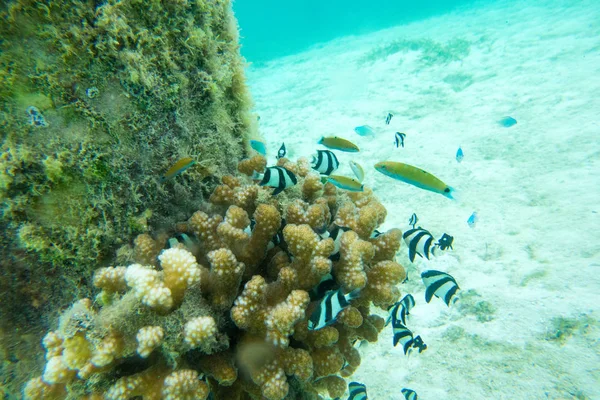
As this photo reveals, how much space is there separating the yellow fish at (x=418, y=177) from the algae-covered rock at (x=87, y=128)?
76.1 inches

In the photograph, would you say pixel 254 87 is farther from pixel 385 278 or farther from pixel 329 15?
pixel 329 15

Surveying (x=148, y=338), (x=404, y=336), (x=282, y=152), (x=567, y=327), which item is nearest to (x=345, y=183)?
(x=404, y=336)

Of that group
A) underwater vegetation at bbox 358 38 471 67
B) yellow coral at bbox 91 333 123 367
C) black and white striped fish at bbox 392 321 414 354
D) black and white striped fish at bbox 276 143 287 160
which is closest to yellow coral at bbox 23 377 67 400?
yellow coral at bbox 91 333 123 367

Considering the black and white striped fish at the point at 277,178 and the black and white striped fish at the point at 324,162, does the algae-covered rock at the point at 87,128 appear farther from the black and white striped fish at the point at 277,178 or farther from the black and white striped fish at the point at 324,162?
the black and white striped fish at the point at 324,162

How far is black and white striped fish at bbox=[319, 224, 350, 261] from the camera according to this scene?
259 cm

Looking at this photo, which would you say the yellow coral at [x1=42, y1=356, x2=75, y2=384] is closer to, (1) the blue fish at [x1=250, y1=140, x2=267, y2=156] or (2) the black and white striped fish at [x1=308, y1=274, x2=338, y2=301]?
(2) the black and white striped fish at [x1=308, y1=274, x2=338, y2=301]

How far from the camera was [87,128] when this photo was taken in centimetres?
233

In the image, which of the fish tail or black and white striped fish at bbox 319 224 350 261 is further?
the fish tail

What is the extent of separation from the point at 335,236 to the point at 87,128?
2.19m

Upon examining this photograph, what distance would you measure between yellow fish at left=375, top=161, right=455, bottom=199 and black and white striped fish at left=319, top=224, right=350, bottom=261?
788 millimetres

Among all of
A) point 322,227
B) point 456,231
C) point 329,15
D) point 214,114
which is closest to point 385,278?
point 322,227

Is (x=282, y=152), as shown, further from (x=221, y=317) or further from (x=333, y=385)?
(x=333, y=385)

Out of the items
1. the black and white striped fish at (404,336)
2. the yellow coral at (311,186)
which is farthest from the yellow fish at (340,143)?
the black and white striped fish at (404,336)

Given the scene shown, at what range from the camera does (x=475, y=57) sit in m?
15.6
